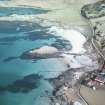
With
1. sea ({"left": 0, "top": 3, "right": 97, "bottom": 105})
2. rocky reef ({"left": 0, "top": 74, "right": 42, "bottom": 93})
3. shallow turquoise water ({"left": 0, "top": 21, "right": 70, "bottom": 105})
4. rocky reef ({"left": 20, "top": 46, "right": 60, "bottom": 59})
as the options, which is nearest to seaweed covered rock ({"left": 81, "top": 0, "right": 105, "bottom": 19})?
sea ({"left": 0, "top": 3, "right": 97, "bottom": 105})

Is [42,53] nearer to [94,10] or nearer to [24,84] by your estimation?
[24,84]

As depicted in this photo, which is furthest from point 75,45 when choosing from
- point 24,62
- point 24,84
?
point 24,84

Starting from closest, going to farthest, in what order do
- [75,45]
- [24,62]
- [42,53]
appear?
[24,62]
[42,53]
[75,45]

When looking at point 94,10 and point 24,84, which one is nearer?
point 24,84

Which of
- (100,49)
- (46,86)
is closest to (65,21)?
(100,49)

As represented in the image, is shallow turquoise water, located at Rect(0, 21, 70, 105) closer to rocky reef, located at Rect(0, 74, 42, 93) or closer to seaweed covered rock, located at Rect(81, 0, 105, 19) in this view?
rocky reef, located at Rect(0, 74, 42, 93)

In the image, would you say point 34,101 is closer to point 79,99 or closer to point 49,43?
point 79,99
